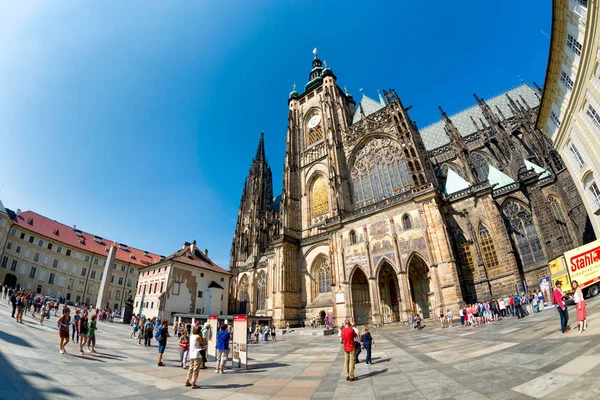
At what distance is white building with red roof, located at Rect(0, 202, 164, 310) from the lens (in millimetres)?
37688

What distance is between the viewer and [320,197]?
32781mm

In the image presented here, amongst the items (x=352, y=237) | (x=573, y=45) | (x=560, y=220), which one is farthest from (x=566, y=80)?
(x=352, y=237)

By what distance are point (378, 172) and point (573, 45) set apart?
16.7m

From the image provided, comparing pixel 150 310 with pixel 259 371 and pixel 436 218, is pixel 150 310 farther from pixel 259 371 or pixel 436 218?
pixel 436 218

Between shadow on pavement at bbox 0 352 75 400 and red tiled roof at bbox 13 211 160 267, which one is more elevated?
red tiled roof at bbox 13 211 160 267

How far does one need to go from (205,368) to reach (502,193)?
24.7 m

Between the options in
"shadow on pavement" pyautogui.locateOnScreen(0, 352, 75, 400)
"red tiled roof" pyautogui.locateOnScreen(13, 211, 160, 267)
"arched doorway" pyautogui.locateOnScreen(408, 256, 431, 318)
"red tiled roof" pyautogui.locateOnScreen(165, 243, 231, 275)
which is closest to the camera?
"shadow on pavement" pyautogui.locateOnScreen(0, 352, 75, 400)

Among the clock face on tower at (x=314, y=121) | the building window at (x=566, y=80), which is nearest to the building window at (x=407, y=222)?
the building window at (x=566, y=80)

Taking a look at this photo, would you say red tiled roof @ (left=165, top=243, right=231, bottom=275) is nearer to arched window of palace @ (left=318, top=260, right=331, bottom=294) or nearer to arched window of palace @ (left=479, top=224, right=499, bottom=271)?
arched window of palace @ (left=318, top=260, right=331, bottom=294)

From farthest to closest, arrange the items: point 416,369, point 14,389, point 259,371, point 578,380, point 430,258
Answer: point 430,258 → point 259,371 → point 416,369 → point 14,389 → point 578,380

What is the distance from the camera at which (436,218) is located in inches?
804

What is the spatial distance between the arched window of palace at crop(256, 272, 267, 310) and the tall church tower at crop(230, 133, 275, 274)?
2.58 m

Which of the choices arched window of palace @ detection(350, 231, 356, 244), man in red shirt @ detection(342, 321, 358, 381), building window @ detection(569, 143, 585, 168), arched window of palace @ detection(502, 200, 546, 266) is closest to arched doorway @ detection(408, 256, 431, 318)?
arched window of palace @ detection(350, 231, 356, 244)

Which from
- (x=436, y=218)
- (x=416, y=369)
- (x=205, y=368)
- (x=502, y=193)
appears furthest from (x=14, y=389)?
(x=502, y=193)
